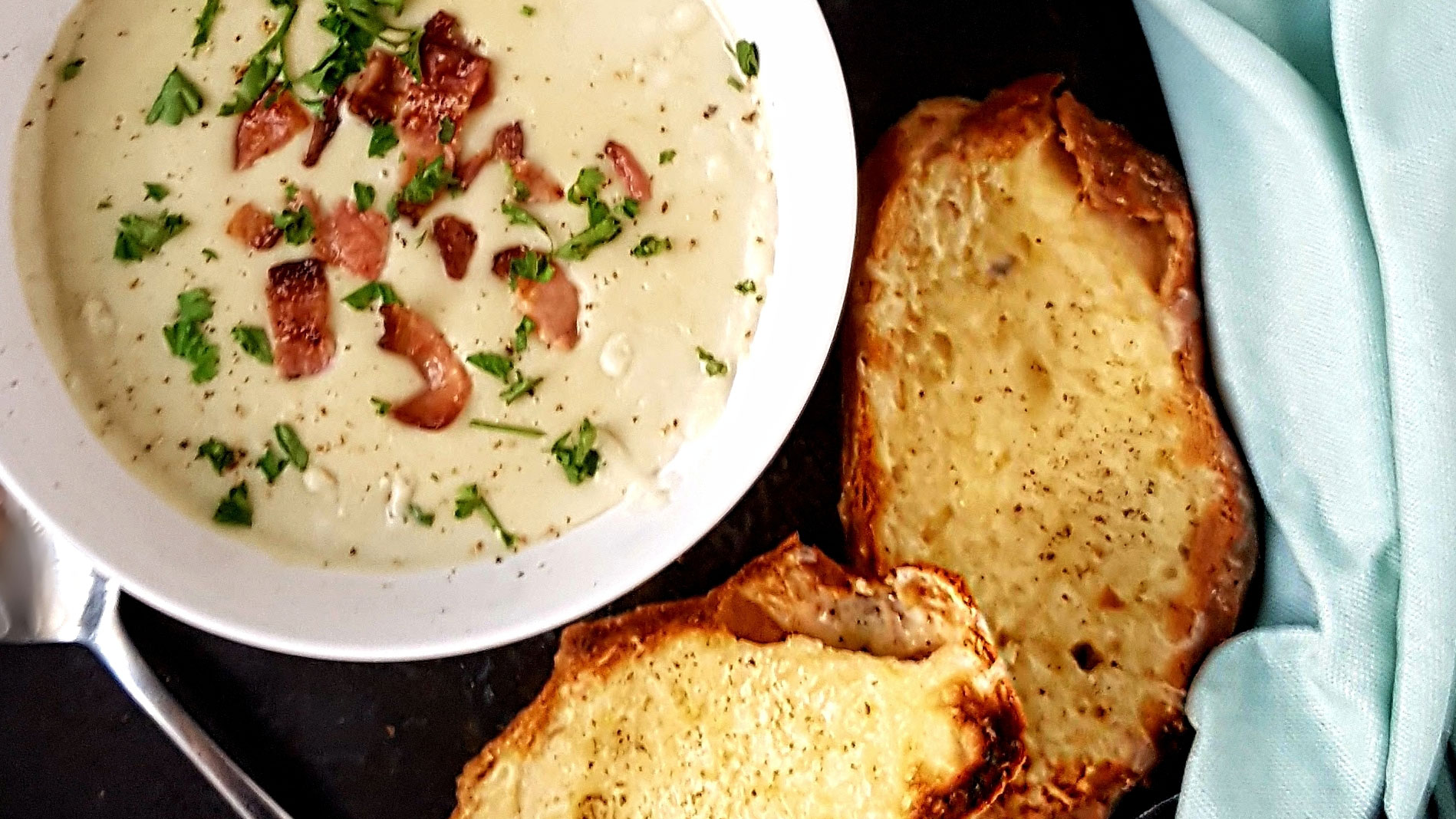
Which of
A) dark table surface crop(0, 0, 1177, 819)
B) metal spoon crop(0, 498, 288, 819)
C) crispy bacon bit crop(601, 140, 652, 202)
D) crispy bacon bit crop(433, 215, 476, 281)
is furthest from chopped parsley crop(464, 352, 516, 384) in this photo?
metal spoon crop(0, 498, 288, 819)

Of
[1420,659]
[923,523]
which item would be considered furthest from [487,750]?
[1420,659]

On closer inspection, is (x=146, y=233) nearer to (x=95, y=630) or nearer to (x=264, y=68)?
(x=264, y=68)

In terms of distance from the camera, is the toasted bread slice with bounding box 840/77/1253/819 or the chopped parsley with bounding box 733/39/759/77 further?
the toasted bread slice with bounding box 840/77/1253/819

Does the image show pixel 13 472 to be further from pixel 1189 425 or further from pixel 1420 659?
pixel 1420 659

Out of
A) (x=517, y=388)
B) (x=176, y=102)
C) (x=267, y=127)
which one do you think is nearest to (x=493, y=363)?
(x=517, y=388)

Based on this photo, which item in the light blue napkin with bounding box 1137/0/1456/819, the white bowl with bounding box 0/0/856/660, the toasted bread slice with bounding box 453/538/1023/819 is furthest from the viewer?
the toasted bread slice with bounding box 453/538/1023/819

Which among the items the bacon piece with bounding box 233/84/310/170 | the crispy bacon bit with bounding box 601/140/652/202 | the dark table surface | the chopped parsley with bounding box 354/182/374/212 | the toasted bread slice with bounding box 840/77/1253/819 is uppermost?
the bacon piece with bounding box 233/84/310/170

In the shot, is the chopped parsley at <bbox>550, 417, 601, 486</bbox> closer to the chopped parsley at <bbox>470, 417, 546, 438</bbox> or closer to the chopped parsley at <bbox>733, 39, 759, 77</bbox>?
the chopped parsley at <bbox>470, 417, 546, 438</bbox>

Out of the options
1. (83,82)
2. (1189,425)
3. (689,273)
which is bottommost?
(1189,425)
